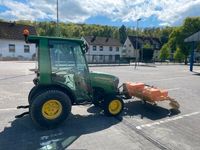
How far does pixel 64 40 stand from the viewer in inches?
236

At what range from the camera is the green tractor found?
566 cm

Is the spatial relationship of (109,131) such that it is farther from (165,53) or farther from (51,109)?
(165,53)

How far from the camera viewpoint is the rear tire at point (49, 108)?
5523 mm

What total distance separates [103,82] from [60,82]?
1.47 m

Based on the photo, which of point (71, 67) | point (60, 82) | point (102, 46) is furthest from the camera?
point (102, 46)

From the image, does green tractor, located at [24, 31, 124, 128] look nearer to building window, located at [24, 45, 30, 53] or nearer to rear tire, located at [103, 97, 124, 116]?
rear tire, located at [103, 97, 124, 116]

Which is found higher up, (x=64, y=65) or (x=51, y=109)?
(x=64, y=65)

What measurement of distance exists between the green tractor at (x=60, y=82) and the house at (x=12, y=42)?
4050 cm

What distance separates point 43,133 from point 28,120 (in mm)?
1121

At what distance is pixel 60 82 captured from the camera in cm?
607

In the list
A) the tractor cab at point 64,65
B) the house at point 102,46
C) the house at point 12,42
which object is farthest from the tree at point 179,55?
the tractor cab at point 64,65

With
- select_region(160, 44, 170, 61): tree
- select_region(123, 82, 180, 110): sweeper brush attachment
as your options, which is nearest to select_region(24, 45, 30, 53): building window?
select_region(160, 44, 170, 61): tree

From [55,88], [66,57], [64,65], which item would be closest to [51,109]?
[55,88]

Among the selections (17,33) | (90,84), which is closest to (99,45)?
(17,33)
